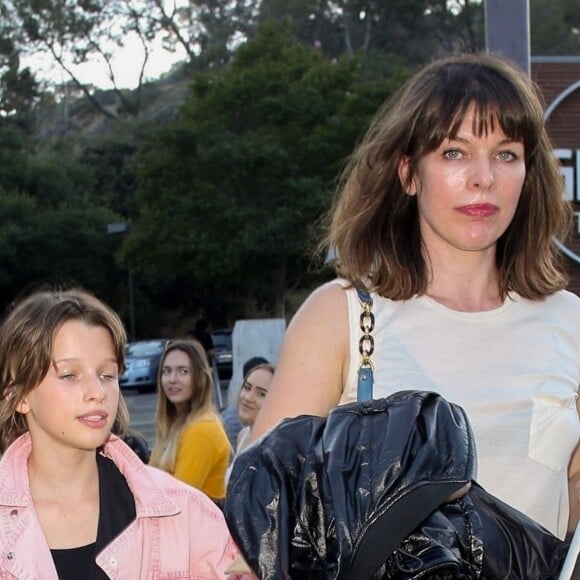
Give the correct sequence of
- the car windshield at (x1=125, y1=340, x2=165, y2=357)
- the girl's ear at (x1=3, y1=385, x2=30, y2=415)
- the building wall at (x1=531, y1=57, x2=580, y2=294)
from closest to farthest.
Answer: the girl's ear at (x1=3, y1=385, x2=30, y2=415)
the building wall at (x1=531, y1=57, x2=580, y2=294)
the car windshield at (x1=125, y1=340, x2=165, y2=357)

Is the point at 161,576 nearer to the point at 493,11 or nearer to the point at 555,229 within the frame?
the point at 555,229

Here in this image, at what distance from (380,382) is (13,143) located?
151 feet

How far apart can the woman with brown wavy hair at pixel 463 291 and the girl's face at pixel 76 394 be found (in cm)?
72

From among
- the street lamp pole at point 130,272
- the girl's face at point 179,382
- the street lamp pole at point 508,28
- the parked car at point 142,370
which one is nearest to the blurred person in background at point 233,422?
the girl's face at point 179,382

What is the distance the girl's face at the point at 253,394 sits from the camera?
7.32 m

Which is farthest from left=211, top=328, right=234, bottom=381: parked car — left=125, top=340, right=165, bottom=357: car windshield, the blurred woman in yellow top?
the blurred woman in yellow top

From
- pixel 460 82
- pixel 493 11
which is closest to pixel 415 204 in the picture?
pixel 460 82

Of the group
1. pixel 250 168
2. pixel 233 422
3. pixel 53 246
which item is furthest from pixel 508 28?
pixel 53 246

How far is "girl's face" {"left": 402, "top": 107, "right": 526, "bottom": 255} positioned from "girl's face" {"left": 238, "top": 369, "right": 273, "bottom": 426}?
5.09m

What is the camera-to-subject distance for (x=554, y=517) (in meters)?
2.17

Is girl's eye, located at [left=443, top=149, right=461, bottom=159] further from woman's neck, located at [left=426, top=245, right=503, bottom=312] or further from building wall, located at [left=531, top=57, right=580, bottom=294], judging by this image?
building wall, located at [left=531, top=57, right=580, bottom=294]

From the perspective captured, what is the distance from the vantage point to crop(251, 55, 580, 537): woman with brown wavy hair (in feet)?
7.03

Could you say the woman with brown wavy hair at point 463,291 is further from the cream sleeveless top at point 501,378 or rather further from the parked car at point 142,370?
the parked car at point 142,370

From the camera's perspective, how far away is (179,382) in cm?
676
